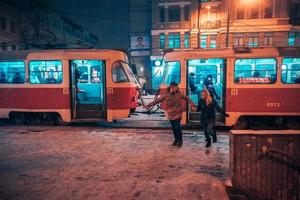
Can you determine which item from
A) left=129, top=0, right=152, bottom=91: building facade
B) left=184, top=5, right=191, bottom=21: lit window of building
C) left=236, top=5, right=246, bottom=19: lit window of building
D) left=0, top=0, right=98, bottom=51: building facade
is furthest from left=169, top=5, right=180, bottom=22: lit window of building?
left=0, top=0, right=98, bottom=51: building facade

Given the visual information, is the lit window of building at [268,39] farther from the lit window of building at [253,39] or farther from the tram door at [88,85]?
the tram door at [88,85]

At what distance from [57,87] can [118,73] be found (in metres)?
2.63

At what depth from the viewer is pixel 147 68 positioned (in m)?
45.1

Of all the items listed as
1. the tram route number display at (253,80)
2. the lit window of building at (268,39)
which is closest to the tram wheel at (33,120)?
the tram route number display at (253,80)

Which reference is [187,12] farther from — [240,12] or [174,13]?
[240,12]

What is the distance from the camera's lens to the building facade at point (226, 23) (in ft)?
122

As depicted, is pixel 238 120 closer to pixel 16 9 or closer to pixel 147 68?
pixel 16 9

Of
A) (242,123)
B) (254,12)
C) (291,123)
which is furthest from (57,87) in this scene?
(254,12)

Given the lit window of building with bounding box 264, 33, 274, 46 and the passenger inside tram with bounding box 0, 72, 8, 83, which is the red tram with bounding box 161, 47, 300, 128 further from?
the lit window of building with bounding box 264, 33, 274, 46

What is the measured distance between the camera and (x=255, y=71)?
10.8m

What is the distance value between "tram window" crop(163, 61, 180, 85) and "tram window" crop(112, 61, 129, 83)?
1.77 m

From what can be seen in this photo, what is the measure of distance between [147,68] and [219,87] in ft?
105

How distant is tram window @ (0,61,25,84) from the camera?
1220 cm

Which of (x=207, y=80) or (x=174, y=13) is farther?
(x=174, y=13)
